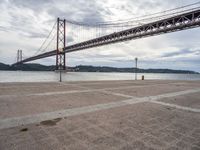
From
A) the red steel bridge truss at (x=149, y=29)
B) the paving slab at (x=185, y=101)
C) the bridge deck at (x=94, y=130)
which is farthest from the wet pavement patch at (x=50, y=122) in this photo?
the red steel bridge truss at (x=149, y=29)

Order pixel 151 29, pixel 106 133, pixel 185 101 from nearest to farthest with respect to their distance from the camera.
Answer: pixel 106 133 < pixel 185 101 < pixel 151 29

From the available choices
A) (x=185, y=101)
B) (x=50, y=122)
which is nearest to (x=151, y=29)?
(x=185, y=101)

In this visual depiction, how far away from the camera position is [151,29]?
3331 cm

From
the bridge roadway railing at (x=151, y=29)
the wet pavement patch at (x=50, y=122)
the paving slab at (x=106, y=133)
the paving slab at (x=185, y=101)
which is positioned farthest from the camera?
the bridge roadway railing at (x=151, y=29)

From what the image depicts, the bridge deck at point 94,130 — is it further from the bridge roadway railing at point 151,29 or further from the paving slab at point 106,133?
the bridge roadway railing at point 151,29

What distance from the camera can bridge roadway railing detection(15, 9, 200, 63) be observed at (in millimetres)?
26250

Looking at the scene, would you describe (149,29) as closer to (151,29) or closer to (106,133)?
(151,29)

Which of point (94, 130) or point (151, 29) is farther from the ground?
point (151, 29)

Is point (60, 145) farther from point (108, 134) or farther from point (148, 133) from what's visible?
point (148, 133)

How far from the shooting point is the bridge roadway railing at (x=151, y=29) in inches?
1033

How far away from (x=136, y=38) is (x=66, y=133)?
35.2 m

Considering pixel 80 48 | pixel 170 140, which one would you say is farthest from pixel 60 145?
pixel 80 48

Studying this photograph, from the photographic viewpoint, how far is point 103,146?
2.87m

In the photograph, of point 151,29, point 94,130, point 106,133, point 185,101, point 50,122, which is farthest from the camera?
point 151,29
